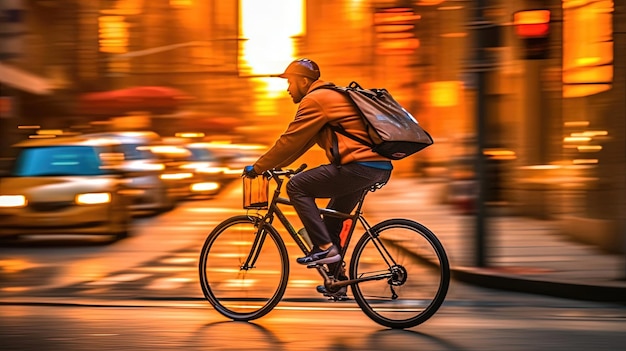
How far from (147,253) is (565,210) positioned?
223 inches

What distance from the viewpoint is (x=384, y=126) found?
639 cm

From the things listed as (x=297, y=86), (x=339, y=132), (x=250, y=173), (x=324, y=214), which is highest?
(x=297, y=86)

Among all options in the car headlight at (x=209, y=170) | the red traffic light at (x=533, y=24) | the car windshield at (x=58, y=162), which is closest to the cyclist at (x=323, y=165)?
the red traffic light at (x=533, y=24)

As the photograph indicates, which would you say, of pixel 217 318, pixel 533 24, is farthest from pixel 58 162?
pixel 217 318

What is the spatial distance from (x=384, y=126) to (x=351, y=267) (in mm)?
1007

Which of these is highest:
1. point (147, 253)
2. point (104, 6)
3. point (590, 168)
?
point (104, 6)

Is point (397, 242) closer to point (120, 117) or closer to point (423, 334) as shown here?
point (423, 334)

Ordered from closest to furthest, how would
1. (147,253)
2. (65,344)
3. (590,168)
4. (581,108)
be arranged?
(65,344), (147,253), (590,168), (581,108)

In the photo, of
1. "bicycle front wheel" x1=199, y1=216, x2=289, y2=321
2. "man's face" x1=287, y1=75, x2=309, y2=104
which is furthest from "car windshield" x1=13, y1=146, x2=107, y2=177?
"man's face" x1=287, y1=75, x2=309, y2=104

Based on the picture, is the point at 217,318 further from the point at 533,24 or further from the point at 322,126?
the point at 533,24

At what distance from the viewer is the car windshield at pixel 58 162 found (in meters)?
14.1

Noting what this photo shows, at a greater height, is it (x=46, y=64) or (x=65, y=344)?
(x=46, y=64)

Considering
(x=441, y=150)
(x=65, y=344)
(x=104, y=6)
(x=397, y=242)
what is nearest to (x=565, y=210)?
(x=397, y=242)

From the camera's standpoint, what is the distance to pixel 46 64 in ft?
130
